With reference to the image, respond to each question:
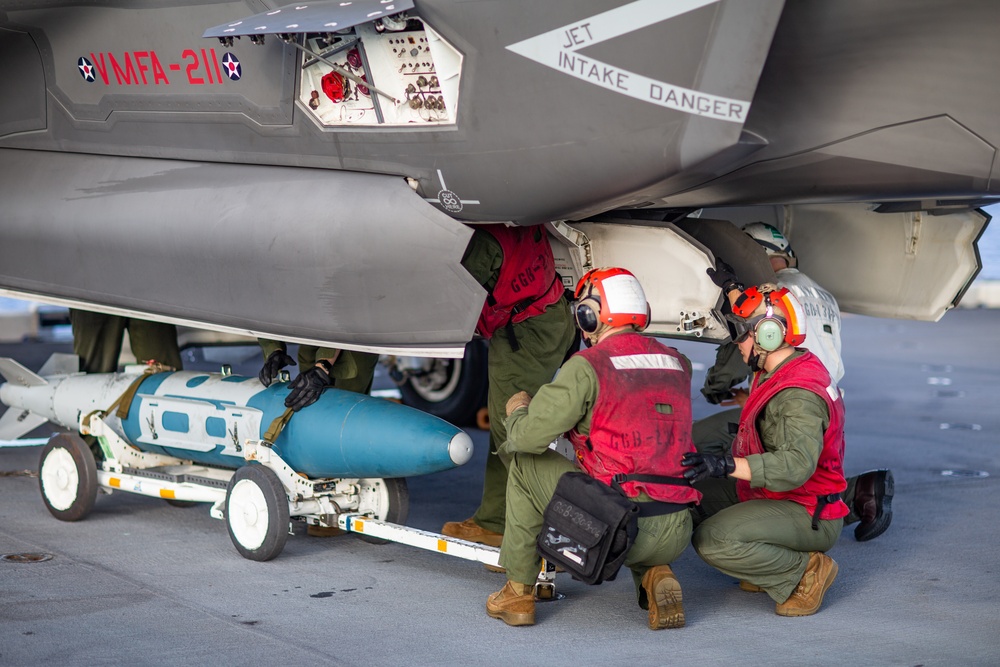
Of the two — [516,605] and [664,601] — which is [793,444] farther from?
[516,605]

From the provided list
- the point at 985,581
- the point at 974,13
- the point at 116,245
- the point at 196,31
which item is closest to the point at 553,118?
the point at 974,13

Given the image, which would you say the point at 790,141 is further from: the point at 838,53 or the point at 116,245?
the point at 116,245

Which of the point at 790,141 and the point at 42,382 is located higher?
the point at 790,141

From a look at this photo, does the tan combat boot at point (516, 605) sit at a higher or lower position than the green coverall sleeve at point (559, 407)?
lower

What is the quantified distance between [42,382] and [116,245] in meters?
1.25

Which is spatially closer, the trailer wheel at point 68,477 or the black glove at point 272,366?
the black glove at point 272,366

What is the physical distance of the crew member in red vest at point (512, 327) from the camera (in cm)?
535

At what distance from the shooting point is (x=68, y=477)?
5.91 metres

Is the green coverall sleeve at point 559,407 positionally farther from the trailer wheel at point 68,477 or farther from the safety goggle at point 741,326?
the trailer wheel at point 68,477

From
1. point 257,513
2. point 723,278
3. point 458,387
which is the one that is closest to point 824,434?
point 723,278

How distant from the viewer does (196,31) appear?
5.36 meters

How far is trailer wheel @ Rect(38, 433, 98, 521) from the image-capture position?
5.83 m

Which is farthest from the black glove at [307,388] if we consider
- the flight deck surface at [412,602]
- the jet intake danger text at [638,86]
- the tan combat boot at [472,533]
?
the jet intake danger text at [638,86]

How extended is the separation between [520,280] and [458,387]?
3287mm
